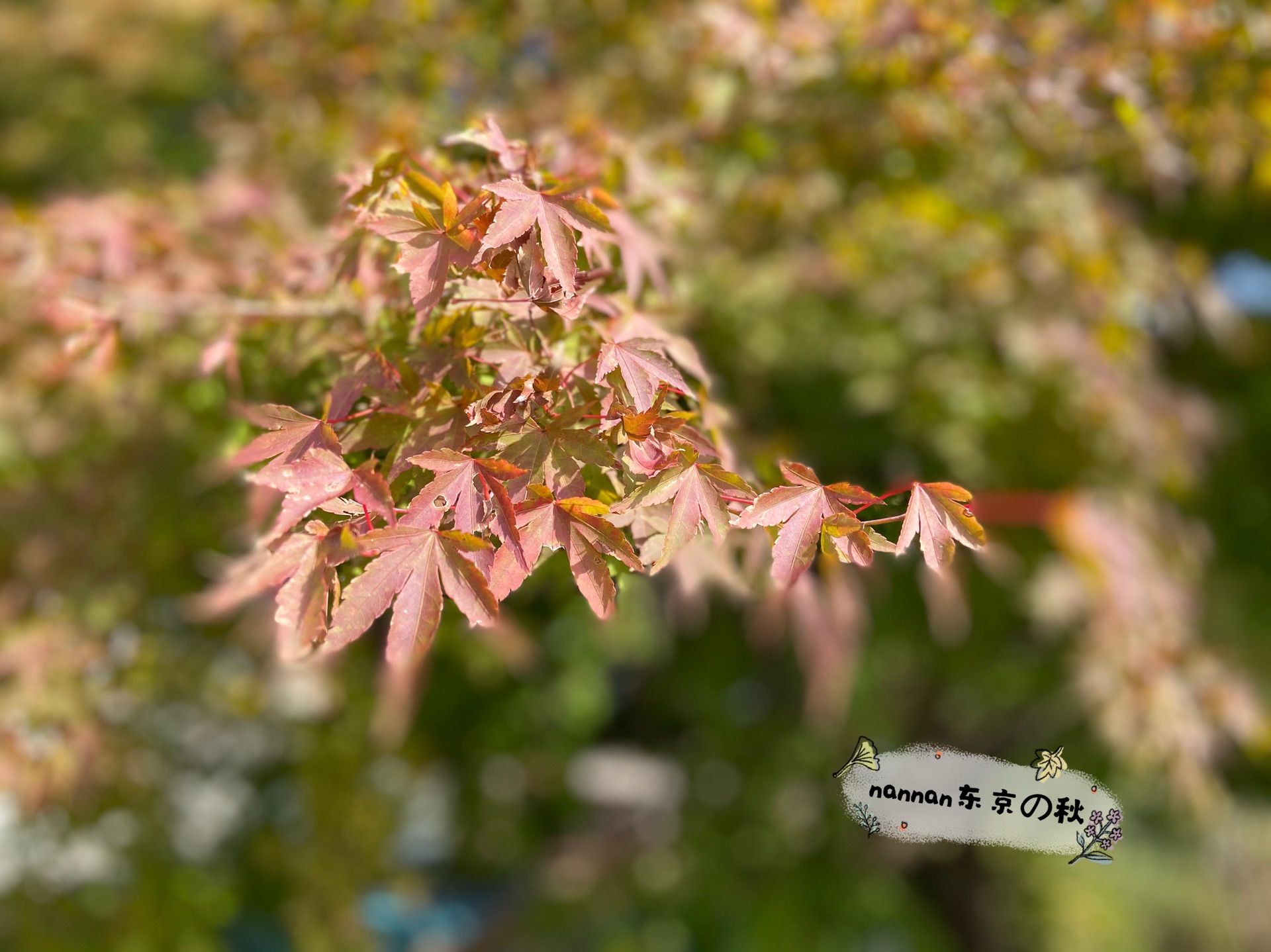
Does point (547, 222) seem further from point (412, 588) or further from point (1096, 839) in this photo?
point (1096, 839)

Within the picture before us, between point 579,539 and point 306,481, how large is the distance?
0.21 metres

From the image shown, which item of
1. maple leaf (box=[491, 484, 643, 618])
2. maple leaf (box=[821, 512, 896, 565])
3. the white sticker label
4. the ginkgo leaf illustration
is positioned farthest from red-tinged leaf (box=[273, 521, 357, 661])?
the ginkgo leaf illustration

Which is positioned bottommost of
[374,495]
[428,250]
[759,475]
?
[759,475]

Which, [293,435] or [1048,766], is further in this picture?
[1048,766]

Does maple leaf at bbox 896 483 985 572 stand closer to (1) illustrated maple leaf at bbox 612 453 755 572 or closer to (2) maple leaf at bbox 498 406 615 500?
(1) illustrated maple leaf at bbox 612 453 755 572

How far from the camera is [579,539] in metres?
0.69

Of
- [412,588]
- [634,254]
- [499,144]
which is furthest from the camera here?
[634,254]

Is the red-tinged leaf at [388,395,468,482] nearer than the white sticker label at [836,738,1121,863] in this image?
Yes

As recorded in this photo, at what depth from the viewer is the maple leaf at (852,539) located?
0.69m

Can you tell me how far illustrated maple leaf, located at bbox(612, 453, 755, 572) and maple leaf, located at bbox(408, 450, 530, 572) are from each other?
9 centimetres

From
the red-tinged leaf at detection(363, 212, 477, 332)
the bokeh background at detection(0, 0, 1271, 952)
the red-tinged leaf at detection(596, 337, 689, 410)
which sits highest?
the red-tinged leaf at detection(363, 212, 477, 332)

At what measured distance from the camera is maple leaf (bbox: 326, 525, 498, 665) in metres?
0.64

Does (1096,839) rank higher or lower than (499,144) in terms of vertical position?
lower

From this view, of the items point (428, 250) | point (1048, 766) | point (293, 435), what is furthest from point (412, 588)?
point (1048, 766)
